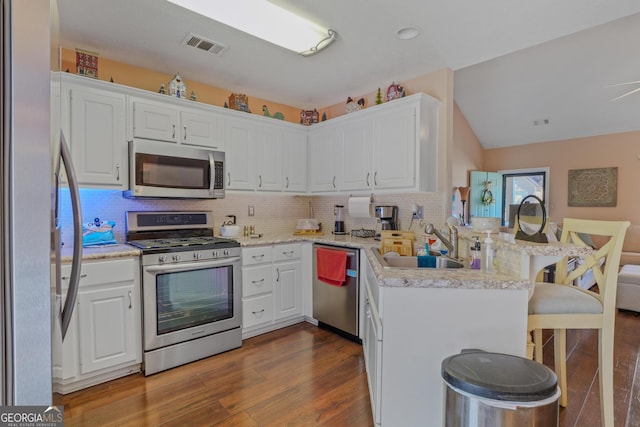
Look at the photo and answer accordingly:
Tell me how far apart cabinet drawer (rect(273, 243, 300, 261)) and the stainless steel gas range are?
439mm

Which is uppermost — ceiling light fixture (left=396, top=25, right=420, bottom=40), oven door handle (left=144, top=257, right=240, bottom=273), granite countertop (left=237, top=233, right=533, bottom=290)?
ceiling light fixture (left=396, top=25, right=420, bottom=40)

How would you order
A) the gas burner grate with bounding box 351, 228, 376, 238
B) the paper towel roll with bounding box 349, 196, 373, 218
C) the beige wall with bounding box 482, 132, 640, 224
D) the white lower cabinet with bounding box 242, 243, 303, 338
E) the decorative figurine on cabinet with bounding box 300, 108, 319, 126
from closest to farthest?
the white lower cabinet with bounding box 242, 243, 303, 338 < the paper towel roll with bounding box 349, 196, 373, 218 < the gas burner grate with bounding box 351, 228, 376, 238 < the decorative figurine on cabinet with bounding box 300, 108, 319, 126 < the beige wall with bounding box 482, 132, 640, 224

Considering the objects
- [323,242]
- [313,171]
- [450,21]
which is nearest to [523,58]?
[450,21]

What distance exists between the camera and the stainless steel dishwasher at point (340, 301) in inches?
115

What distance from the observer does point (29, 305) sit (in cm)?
62

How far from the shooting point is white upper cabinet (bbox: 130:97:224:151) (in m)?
2.70

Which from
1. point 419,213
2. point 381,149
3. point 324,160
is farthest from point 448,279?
point 324,160

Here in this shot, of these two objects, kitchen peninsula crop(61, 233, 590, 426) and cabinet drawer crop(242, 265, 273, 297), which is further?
cabinet drawer crop(242, 265, 273, 297)

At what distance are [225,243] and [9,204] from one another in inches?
88.4

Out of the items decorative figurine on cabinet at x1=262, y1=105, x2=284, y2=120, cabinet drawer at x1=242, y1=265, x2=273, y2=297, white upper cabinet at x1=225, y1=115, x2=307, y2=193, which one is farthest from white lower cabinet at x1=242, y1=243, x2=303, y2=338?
decorative figurine on cabinet at x1=262, y1=105, x2=284, y2=120

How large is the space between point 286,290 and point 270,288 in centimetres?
20

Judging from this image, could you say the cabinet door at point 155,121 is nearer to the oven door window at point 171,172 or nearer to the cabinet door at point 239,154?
the oven door window at point 171,172

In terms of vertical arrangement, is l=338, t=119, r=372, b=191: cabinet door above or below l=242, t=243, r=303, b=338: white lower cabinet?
above

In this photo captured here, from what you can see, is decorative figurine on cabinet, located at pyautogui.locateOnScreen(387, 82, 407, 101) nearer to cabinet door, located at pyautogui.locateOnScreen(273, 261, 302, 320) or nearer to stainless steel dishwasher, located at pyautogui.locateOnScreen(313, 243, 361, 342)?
stainless steel dishwasher, located at pyautogui.locateOnScreen(313, 243, 361, 342)
